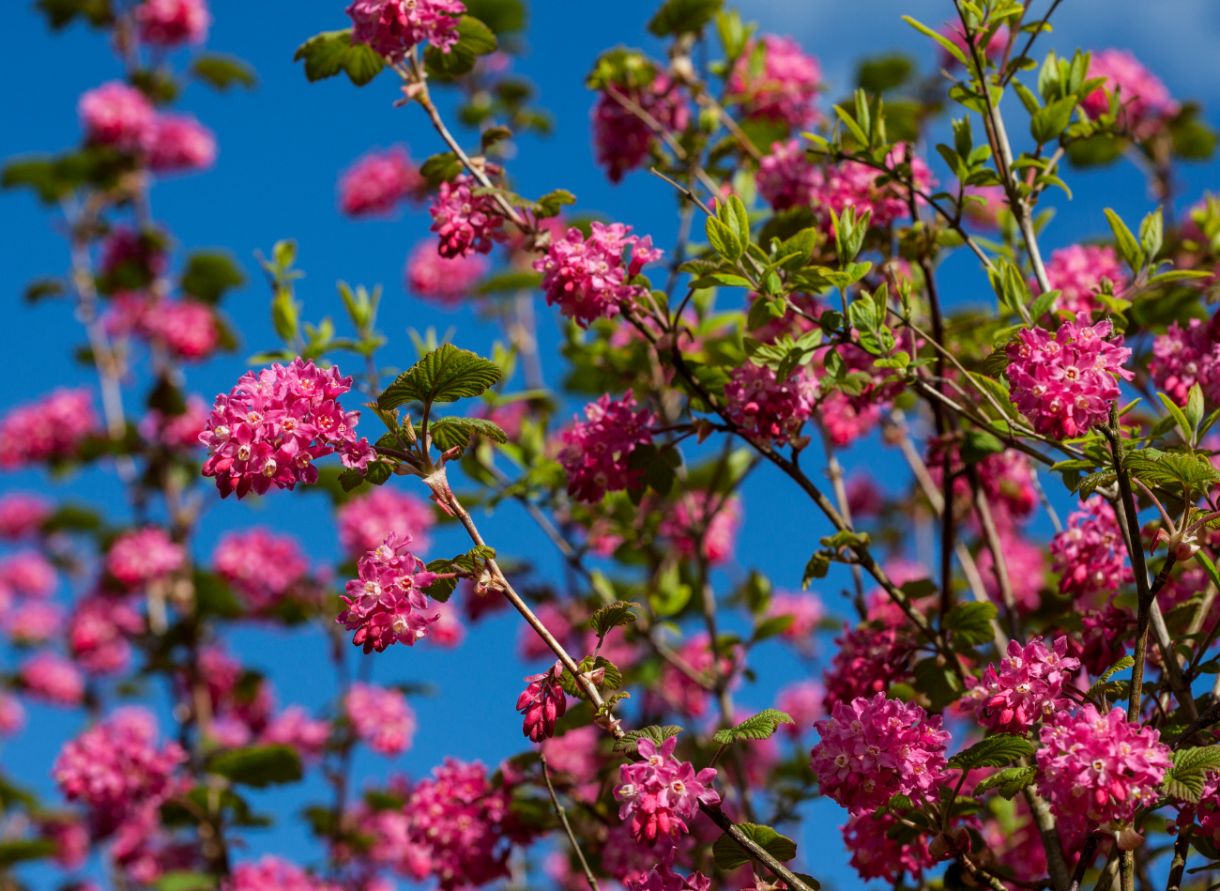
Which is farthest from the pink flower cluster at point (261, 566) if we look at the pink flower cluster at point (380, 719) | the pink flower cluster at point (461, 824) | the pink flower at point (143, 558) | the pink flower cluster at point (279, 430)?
the pink flower cluster at point (279, 430)

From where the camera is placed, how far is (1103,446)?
245 cm

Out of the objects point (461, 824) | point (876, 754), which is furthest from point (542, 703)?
point (461, 824)

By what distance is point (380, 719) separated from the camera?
700 centimetres

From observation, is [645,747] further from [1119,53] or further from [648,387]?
[1119,53]

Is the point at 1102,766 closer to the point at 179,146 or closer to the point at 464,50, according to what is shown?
the point at 464,50

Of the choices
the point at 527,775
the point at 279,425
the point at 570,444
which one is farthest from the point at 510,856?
the point at 279,425

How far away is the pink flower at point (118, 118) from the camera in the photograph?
375 inches

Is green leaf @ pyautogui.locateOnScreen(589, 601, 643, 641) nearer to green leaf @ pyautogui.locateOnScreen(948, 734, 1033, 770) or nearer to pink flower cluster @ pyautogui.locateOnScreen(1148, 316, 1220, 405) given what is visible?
green leaf @ pyautogui.locateOnScreen(948, 734, 1033, 770)

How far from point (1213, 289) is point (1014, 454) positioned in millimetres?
834

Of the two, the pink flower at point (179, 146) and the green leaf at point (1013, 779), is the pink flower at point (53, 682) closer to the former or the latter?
the pink flower at point (179, 146)

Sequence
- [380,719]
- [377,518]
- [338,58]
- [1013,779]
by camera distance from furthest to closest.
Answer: [377,518]
[380,719]
[338,58]
[1013,779]

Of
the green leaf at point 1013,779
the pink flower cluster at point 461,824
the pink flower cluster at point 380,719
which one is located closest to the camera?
the green leaf at point 1013,779

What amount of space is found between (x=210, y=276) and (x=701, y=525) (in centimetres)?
669

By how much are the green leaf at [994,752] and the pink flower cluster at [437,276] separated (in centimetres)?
735
